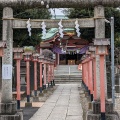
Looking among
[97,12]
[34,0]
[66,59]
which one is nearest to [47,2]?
[34,0]

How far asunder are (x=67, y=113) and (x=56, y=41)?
3280cm

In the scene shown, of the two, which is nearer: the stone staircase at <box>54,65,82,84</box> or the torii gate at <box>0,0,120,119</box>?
the torii gate at <box>0,0,120,119</box>

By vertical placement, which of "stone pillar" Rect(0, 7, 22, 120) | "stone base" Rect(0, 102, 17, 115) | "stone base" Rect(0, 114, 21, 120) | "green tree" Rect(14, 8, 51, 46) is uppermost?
"green tree" Rect(14, 8, 51, 46)

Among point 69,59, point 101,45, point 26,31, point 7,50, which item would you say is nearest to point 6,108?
point 7,50

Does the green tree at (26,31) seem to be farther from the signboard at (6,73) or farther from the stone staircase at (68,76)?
the stone staircase at (68,76)

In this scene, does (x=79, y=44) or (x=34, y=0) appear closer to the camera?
(x=34, y=0)

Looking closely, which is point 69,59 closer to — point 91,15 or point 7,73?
point 91,15

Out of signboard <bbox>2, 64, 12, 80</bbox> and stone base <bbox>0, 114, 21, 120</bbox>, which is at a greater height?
signboard <bbox>2, 64, 12, 80</bbox>

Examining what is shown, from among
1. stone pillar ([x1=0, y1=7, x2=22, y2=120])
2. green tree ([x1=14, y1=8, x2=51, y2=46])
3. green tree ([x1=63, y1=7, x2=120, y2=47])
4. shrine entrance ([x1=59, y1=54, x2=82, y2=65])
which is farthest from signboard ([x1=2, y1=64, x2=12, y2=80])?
shrine entrance ([x1=59, y1=54, x2=82, y2=65])

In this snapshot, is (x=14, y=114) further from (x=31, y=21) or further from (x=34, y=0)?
(x=34, y=0)

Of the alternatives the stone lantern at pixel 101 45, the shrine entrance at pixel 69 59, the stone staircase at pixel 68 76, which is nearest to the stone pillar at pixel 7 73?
the stone lantern at pixel 101 45

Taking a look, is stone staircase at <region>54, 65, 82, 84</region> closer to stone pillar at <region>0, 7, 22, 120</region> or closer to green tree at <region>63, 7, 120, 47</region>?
green tree at <region>63, 7, 120, 47</region>

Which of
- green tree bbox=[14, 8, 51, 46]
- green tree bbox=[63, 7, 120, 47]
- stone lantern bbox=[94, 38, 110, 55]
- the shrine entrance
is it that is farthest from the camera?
the shrine entrance

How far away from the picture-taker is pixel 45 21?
11023 millimetres
